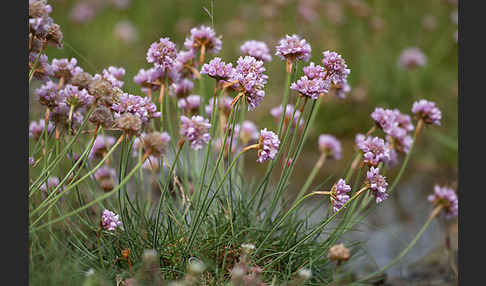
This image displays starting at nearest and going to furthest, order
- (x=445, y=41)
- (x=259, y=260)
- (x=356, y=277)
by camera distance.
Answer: (x=259, y=260) < (x=356, y=277) < (x=445, y=41)

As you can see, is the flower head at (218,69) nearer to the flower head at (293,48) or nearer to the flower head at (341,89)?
the flower head at (293,48)

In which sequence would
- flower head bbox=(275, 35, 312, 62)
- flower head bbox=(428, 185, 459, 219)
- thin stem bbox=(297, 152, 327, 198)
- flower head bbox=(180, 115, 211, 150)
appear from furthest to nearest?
1. flower head bbox=(428, 185, 459, 219)
2. thin stem bbox=(297, 152, 327, 198)
3. flower head bbox=(275, 35, 312, 62)
4. flower head bbox=(180, 115, 211, 150)

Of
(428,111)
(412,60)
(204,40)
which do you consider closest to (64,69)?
(204,40)

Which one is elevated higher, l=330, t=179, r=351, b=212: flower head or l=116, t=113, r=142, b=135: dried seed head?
l=116, t=113, r=142, b=135: dried seed head

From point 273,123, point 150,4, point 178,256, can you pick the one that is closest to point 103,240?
point 178,256

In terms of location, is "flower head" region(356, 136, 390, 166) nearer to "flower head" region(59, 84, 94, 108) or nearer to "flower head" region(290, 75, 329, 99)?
"flower head" region(290, 75, 329, 99)

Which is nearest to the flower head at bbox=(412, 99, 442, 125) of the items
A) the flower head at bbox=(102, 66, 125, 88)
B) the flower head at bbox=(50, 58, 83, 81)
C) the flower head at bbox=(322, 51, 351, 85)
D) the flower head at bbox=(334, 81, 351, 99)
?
the flower head at bbox=(334, 81, 351, 99)

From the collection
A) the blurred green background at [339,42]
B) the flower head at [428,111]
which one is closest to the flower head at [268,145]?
the flower head at [428,111]

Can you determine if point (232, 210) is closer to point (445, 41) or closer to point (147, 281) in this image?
point (147, 281)
